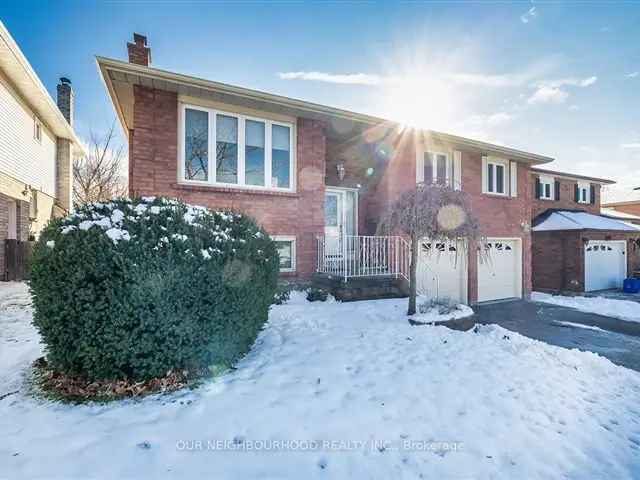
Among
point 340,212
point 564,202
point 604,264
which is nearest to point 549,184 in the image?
point 564,202

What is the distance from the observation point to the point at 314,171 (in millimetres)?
8539

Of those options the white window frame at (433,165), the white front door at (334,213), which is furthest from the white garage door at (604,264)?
the white front door at (334,213)

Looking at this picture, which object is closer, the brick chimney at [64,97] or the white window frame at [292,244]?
the white window frame at [292,244]

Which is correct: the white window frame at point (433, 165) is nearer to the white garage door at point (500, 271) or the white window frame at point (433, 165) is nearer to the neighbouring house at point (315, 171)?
the neighbouring house at point (315, 171)

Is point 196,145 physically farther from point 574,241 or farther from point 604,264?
point 604,264

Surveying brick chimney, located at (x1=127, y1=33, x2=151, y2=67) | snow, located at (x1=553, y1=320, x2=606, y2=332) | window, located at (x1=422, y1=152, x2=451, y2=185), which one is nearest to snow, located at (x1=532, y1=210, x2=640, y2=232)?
snow, located at (x1=553, y1=320, x2=606, y2=332)

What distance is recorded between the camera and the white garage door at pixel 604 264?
48.6ft

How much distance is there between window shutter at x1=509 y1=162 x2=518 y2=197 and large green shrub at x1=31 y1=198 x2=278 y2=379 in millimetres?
11938

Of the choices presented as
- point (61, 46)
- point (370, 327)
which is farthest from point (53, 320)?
point (61, 46)

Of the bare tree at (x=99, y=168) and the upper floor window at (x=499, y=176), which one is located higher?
the bare tree at (x=99, y=168)

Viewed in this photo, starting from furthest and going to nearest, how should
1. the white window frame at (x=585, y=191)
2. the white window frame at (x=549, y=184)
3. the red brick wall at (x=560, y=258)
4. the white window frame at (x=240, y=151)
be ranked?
1. the white window frame at (x=585, y=191)
2. the white window frame at (x=549, y=184)
3. the red brick wall at (x=560, y=258)
4. the white window frame at (x=240, y=151)

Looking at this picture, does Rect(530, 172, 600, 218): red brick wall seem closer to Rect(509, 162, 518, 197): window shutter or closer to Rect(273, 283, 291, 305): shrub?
Rect(509, 162, 518, 197): window shutter

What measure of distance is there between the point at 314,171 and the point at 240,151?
1.96 metres

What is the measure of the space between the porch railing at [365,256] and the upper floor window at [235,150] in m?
2.20
